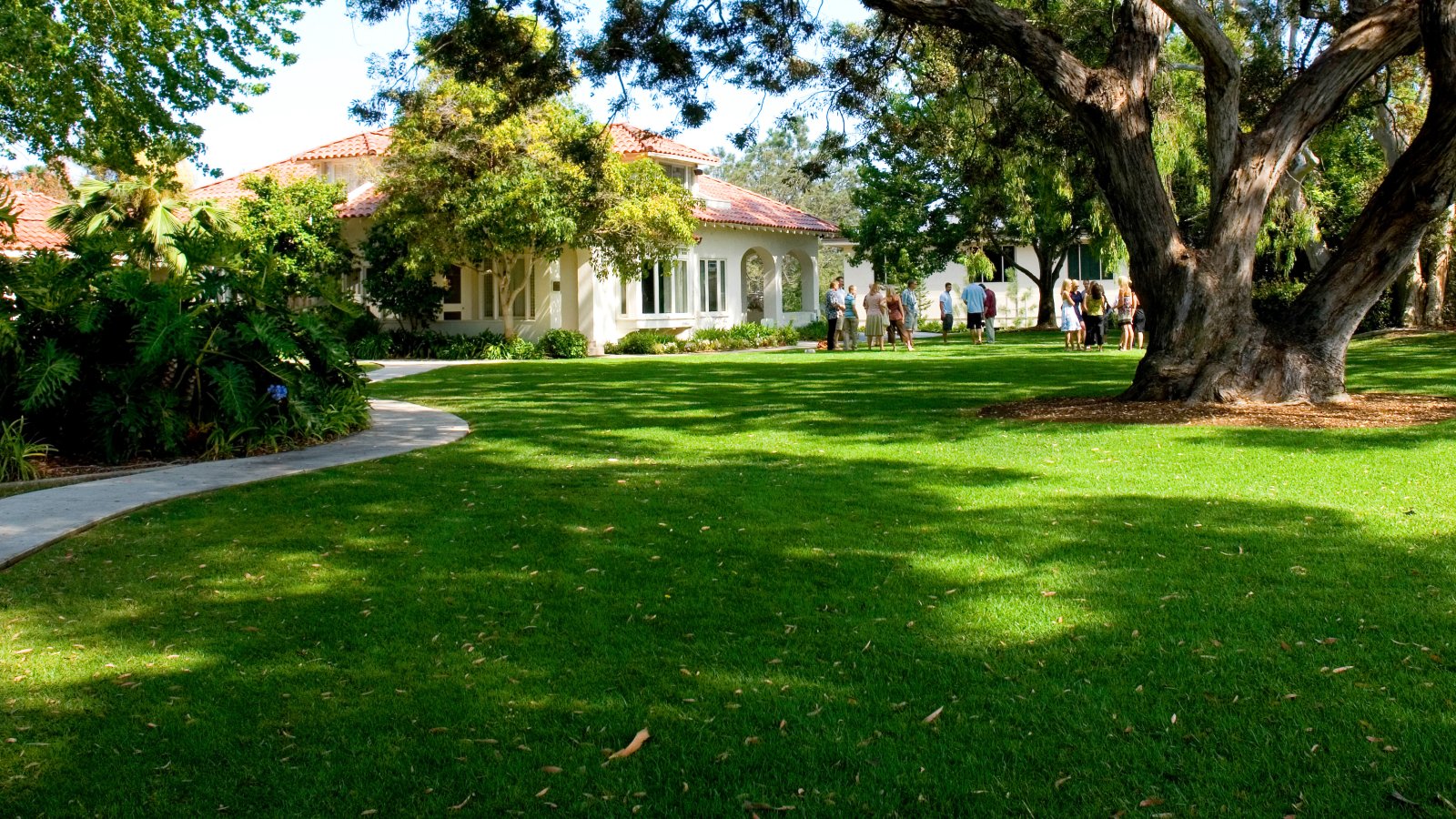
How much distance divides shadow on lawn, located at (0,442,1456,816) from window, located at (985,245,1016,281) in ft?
124

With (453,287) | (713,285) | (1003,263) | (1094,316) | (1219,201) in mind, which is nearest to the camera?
(1219,201)

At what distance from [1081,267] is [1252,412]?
35.0m

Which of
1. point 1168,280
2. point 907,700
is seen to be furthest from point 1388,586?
point 1168,280

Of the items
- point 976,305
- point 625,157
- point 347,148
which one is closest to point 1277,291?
point 976,305

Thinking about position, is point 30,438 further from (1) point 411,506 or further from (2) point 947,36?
(2) point 947,36

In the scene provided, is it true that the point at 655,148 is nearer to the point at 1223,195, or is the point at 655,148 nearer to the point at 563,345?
the point at 563,345

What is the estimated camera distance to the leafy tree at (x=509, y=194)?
973 inches

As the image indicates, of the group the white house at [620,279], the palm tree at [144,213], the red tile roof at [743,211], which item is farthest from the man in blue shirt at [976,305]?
the palm tree at [144,213]

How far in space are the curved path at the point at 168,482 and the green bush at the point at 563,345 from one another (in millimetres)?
15353

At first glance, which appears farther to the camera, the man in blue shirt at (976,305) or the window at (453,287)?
the window at (453,287)

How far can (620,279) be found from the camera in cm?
2886

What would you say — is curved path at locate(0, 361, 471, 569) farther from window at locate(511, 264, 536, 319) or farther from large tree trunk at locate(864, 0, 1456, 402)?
window at locate(511, 264, 536, 319)

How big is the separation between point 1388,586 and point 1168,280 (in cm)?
759

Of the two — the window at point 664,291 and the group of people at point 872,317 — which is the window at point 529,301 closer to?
the window at point 664,291
